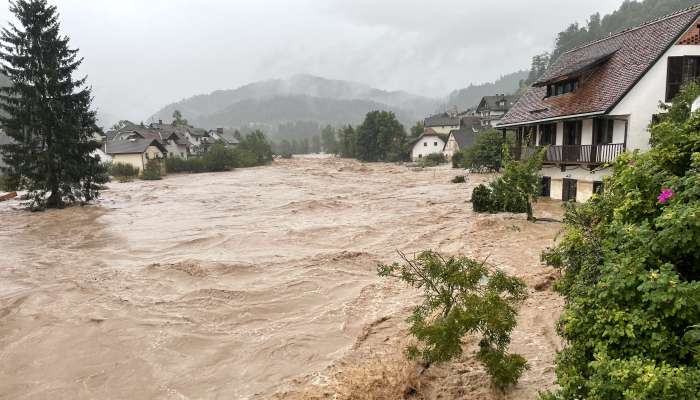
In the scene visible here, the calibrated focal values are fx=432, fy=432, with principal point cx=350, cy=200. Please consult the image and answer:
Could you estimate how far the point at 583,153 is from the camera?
2069cm

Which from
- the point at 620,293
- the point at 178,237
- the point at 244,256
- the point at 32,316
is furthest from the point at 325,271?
the point at 620,293

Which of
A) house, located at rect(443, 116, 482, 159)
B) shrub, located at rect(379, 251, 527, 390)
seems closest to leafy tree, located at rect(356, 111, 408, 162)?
house, located at rect(443, 116, 482, 159)

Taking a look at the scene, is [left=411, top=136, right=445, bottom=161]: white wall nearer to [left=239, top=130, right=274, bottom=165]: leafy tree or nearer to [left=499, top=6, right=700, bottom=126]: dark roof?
[left=239, top=130, right=274, bottom=165]: leafy tree

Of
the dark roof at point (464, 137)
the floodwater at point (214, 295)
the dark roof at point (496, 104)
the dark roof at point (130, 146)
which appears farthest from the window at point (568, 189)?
the dark roof at point (496, 104)

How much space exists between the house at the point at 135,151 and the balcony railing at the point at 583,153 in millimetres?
50862

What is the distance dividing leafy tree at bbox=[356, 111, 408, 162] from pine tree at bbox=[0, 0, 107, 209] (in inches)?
2251

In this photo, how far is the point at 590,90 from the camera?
21672 mm

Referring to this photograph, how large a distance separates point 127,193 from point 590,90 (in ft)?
122

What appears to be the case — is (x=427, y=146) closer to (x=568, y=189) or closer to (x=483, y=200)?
(x=568, y=189)

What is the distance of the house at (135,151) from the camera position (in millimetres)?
58375

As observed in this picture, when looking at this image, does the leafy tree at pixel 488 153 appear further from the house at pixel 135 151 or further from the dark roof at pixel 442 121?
the dark roof at pixel 442 121

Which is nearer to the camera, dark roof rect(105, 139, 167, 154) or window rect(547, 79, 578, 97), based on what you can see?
window rect(547, 79, 578, 97)

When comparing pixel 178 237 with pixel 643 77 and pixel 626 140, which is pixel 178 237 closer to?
pixel 626 140

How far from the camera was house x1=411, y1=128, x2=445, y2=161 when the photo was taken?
77.8 meters
